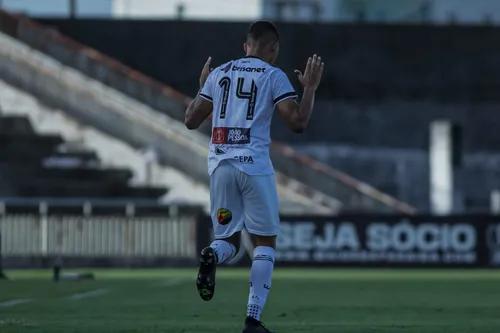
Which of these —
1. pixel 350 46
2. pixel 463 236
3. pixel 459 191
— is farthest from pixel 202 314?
pixel 350 46

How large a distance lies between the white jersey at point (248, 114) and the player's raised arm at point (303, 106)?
78 millimetres

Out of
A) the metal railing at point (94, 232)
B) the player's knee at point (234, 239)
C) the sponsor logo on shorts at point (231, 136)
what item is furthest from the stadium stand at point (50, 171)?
the sponsor logo on shorts at point (231, 136)

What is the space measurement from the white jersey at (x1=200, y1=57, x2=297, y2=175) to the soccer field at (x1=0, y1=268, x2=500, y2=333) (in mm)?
1634

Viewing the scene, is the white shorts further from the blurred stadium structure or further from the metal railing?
→ the metal railing

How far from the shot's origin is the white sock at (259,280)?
920 cm

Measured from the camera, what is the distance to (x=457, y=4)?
129 ft

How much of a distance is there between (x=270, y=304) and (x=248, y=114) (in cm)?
522

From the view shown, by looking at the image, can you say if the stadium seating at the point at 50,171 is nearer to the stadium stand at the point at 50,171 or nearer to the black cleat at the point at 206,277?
the stadium stand at the point at 50,171

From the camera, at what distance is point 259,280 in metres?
9.35

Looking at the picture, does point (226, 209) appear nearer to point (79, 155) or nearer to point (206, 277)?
point (206, 277)

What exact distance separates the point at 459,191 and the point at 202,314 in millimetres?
21064

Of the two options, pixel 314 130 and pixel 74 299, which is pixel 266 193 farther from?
pixel 314 130

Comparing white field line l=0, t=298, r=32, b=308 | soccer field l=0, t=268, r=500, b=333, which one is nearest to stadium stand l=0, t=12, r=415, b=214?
soccer field l=0, t=268, r=500, b=333

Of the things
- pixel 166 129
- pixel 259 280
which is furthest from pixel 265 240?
pixel 166 129
